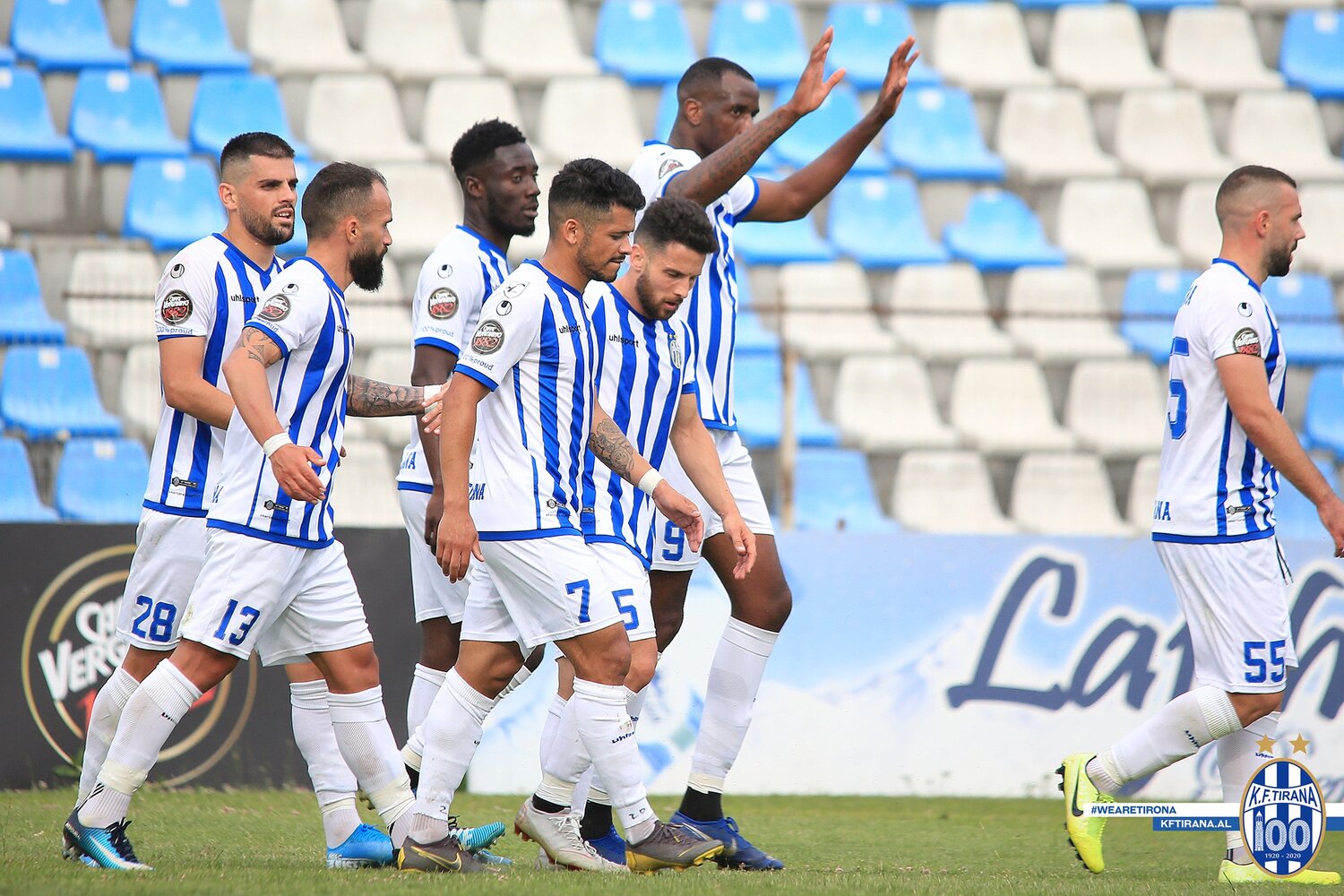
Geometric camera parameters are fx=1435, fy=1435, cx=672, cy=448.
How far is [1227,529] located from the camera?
4.86 m

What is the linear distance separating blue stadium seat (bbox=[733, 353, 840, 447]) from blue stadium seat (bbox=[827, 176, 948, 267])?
1668mm

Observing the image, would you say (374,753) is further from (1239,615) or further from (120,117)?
(120,117)

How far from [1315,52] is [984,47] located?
288 centimetres

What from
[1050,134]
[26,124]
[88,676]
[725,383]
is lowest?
[88,676]

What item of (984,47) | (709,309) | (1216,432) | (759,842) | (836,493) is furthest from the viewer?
(984,47)

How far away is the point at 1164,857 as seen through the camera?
5395 millimetres

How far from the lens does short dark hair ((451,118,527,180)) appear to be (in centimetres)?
540

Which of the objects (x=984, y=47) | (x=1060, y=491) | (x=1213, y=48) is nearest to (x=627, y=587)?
(x=1060, y=491)

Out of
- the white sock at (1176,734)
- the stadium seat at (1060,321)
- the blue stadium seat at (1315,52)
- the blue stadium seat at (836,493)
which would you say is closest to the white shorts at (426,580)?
the white sock at (1176,734)

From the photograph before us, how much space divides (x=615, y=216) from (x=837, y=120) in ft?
25.2

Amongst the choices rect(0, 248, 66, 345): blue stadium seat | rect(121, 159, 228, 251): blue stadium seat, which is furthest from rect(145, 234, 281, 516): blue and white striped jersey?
rect(121, 159, 228, 251): blue stadium seat

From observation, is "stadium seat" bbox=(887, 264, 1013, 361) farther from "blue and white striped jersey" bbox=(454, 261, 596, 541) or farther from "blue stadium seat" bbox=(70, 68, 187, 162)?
"blue and white striped jersey" bbox=(454, 261, 596, 541)

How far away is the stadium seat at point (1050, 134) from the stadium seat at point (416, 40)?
4343 millimetres

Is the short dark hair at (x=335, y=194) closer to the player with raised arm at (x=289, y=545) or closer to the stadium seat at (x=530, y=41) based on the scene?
the player with raised arm at (x=289, y=545)
